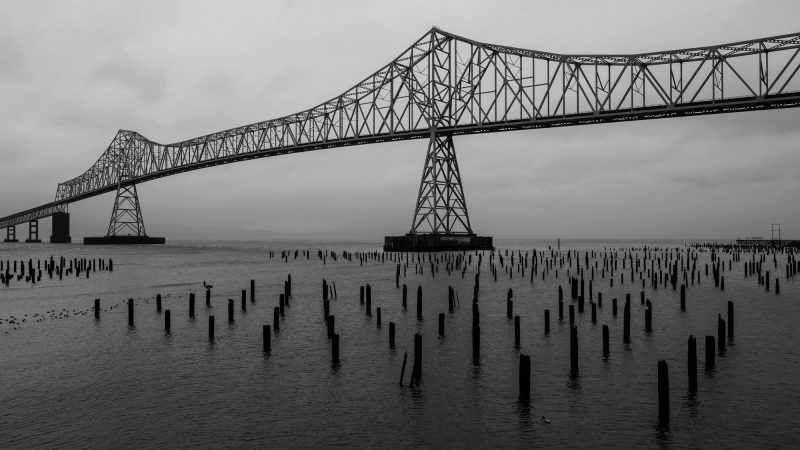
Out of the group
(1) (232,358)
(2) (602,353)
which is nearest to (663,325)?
(2) (602,353)

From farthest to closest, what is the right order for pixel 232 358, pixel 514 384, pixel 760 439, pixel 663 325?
pixel 663 325 < pixel 232 358 < pixel 514 384 < pixel 760 439

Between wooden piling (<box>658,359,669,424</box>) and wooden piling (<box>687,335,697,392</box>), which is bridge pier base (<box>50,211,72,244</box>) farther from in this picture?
wooden piling (<box>658,359,669,424</box>)

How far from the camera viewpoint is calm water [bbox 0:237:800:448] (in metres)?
10.4

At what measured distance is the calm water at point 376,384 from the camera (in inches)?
409

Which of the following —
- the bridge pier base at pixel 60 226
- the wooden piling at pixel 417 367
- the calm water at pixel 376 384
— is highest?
the bridge pier base at pixel 60 226

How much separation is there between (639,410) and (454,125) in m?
62.2

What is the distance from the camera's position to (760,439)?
10.1 metres

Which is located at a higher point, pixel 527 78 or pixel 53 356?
pixel 527 78

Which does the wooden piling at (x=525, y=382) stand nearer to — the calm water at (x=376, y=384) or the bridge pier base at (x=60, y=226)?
the calm water at (x=376, y=384)

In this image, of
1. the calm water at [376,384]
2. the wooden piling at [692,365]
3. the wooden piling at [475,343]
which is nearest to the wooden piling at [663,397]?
the calm water at [376,384]

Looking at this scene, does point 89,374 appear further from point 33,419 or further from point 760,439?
point 760,439

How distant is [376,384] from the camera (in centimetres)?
1353

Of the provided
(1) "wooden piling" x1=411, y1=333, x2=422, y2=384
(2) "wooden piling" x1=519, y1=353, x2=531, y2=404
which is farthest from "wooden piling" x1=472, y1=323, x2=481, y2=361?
(2) "wooden piling" x1=519, y1=353, x2=531, y2=404

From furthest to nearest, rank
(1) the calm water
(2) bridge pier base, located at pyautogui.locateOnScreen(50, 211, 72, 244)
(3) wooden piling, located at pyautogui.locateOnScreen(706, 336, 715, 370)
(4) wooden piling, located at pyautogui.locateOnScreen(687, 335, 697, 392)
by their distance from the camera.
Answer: (2) bridge pier base, located at pyautogui.locateOnScreen(50, 211, 72, 244)
(3) wooden piling, located at pyautogui.locateOnScreen(706, 336, 715, 370)
(4) wooden piling, located at pyautogui.locateOnScreen(687, 335, 697, 392)
(1) the calm water
